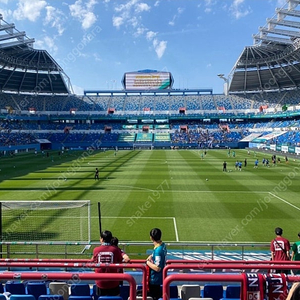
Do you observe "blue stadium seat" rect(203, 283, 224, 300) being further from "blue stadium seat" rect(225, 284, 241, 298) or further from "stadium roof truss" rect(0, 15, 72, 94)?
"stadium roof truss" rect(0, 15, 72, 94)

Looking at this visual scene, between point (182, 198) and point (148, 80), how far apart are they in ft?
280

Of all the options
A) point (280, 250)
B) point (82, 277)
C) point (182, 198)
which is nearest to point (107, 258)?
point (82, 277)

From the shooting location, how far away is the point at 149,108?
340 feet

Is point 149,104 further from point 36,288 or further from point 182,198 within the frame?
point 36,288

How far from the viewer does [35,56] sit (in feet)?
278

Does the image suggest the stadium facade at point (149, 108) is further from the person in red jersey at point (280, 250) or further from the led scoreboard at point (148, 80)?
the person in red jersey at point (280, 250)

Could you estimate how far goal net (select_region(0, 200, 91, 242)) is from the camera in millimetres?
14305

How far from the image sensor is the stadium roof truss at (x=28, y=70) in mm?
74125

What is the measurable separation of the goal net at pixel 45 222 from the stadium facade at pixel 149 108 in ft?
203

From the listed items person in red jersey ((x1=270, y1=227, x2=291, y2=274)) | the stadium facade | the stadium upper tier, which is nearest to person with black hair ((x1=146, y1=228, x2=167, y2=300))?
person in red jersey ((x1=270, y1=227, x2=291, y2=274))

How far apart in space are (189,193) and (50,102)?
88334mm

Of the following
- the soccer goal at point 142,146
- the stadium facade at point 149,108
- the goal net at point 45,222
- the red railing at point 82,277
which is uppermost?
the stadium facade at point 149,108

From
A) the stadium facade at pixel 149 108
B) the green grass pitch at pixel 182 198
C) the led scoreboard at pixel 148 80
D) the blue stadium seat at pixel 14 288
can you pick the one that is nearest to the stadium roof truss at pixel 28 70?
the stadium facade at pixel 149 108

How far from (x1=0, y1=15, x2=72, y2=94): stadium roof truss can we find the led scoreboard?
69.4 feet
